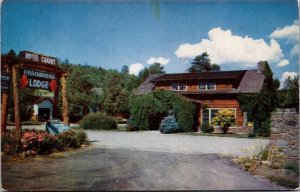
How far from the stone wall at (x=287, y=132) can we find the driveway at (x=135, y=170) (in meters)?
0.64

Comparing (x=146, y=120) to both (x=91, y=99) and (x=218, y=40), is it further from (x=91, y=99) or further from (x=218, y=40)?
(x=218, y=40)

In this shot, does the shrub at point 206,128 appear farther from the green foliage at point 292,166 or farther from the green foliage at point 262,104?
the green foliage at point 292,166

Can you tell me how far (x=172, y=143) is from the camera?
9.19m

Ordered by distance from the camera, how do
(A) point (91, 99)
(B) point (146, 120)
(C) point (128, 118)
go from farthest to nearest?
(B) point (146, 120), (C) point (128, 118), (A) point (91, 99)

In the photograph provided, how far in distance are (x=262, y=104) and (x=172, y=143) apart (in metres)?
3.94

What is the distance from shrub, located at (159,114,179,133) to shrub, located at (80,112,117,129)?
2.01 meters

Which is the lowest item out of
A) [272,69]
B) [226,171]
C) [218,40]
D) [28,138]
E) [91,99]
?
[226,171]

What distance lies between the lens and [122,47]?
8.30 metres

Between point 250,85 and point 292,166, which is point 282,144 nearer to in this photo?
point 292,166

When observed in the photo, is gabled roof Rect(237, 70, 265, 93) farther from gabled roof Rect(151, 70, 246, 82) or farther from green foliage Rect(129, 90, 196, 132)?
green foliage Rect(129, 90, 196, 132)

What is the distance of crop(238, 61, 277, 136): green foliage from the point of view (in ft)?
32.0

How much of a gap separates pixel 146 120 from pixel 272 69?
5.38 m

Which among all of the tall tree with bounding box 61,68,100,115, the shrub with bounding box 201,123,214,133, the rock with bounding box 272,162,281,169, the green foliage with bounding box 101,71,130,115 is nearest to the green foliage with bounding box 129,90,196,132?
the shrub with bounding box 201,123,214,133

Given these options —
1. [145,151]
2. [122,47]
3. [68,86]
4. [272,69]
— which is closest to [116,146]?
[145,151]
